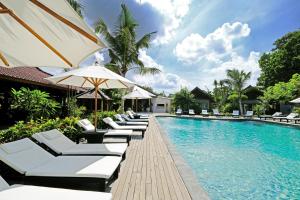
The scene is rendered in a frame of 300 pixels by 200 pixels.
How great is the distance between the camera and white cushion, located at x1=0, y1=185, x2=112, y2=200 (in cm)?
281

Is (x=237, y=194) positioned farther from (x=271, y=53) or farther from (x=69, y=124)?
(x=271, y=53)

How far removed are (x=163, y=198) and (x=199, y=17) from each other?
48.5ft

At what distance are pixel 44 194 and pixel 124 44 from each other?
19.0 meters

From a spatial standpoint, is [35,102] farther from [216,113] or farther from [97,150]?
[216,113]

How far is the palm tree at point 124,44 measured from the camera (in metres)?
21.3

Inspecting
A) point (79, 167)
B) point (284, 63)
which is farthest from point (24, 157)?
point (284, 63)

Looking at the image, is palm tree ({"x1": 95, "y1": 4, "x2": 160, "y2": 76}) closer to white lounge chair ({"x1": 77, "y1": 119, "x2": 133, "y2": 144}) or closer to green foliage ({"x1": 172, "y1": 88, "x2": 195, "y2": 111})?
white lounge chair ({"x1": 77, "y1": 119, "x2": 133, "y2": 144})

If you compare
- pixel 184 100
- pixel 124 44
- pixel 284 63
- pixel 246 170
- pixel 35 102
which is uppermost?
pixel 284 63

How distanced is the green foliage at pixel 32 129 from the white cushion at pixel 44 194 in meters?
2.88

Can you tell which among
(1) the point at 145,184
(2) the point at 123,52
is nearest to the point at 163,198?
(1) the point at 145,184

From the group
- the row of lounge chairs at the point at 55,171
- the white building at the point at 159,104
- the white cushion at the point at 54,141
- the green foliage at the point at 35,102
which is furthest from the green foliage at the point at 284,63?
the row of lounge chairs at the point at 55,171

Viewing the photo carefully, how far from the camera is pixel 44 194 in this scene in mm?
2918

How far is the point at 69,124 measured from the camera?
7.81m

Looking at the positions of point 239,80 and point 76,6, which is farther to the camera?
point 239,80
